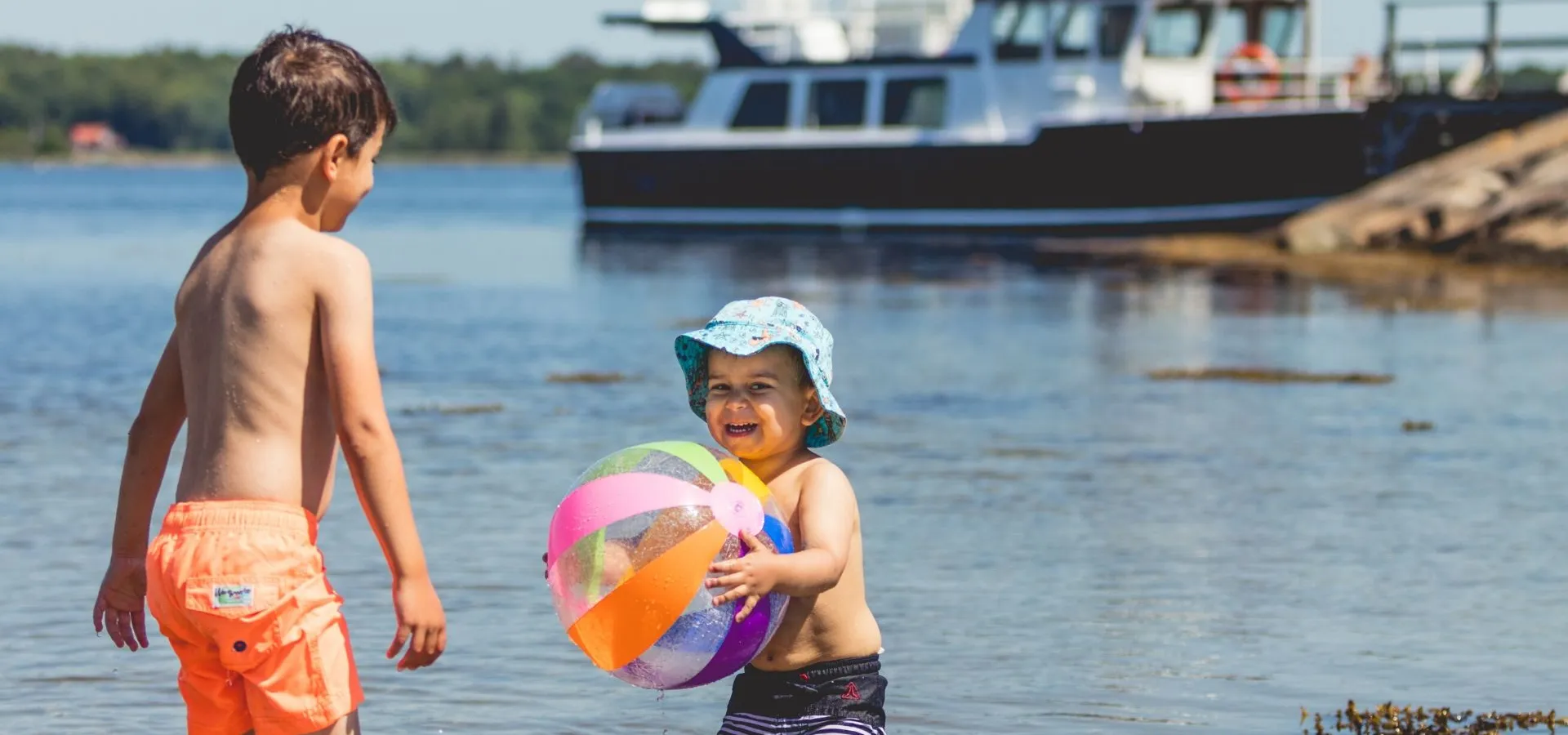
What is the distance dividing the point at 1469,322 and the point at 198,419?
18.6m

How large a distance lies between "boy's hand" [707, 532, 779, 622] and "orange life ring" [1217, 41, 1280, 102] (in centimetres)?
3205

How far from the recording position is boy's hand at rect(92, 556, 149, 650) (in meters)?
Result: 4.36

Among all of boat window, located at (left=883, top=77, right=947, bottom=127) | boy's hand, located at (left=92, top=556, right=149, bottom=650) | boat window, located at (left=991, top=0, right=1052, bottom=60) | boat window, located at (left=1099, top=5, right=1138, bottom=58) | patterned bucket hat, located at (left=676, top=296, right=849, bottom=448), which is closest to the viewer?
boy's hand, located at (left=92, top=556, right=149, bottom=650)

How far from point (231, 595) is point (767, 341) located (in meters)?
1.15

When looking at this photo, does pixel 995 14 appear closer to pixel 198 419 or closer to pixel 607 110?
pixel 607 110

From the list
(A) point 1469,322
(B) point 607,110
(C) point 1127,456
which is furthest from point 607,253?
(C) point 1127,456

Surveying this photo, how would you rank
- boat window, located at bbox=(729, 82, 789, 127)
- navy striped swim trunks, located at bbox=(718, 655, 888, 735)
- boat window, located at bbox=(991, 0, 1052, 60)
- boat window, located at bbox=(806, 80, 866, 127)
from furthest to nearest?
boat window, located at bbox=(729, 82, 789, 127), boat window, located at bbox=(806, 80, 866, 127), boat window, located at bbox=(991, 0, 1052, 60), navy striped swim trunks, located at bbox=(718, 655, 888, 735)

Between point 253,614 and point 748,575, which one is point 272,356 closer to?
point 253,614

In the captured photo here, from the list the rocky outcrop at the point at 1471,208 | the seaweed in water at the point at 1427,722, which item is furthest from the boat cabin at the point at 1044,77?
the seaweed in water at the point at 1427,722

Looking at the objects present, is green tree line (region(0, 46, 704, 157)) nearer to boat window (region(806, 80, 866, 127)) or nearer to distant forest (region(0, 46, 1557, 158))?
distant forest (region(0, 46, 1557, 158))

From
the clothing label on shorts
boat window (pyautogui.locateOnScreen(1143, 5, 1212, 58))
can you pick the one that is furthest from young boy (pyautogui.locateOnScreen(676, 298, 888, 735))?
boat window (pyautogui.locateOnScreen(1143, 5, 1212, 58))

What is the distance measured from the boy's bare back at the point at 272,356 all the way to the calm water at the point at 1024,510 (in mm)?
2394

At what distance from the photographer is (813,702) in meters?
4.59

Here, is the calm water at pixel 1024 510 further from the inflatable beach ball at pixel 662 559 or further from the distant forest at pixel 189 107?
the distant forest at pixel 189 107
